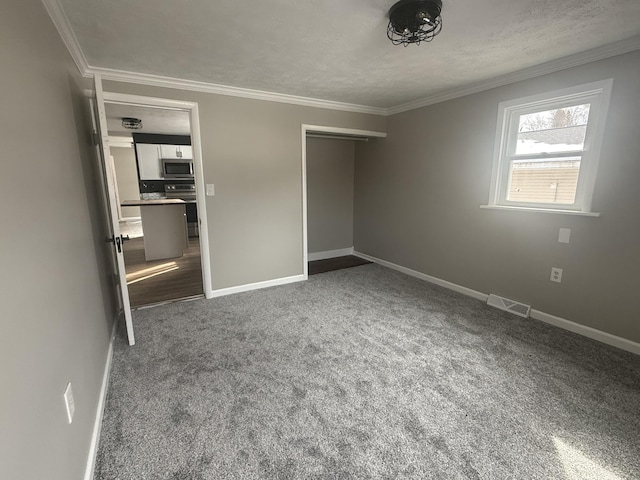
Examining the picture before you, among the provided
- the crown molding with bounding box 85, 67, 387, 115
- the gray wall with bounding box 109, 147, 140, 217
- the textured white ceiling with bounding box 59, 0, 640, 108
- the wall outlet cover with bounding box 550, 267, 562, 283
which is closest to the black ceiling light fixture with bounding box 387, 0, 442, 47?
the textured white ceiling with bounding box 59, 0, 640, 108

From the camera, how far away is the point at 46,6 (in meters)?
1.63

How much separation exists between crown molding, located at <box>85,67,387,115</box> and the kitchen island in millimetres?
2431

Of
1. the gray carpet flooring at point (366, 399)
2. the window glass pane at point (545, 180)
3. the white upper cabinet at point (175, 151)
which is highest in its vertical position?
the white upper cabinet at point (175, 151)

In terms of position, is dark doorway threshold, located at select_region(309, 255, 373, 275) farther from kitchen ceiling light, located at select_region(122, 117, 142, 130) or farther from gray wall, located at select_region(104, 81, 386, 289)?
kitchen ceiling light, located at select_region(122, 117, 142, 130)

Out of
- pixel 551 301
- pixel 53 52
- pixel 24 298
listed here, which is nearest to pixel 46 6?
pixel 53 52

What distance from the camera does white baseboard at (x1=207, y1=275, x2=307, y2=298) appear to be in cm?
358

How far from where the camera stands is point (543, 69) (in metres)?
2.71

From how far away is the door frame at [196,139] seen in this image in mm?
2871

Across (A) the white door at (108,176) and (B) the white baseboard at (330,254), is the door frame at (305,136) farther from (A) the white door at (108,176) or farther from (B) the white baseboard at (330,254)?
(A) the white door at (108,176)

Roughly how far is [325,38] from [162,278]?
366cm

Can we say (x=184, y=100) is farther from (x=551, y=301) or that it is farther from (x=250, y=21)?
(x=551, y=301)

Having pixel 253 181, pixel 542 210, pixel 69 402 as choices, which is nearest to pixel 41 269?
pixel 69 402

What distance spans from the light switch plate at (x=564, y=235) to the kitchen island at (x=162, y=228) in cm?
521

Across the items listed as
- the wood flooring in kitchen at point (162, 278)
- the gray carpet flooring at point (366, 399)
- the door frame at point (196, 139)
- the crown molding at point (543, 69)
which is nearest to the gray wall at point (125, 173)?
the wood flooring in kitchen at point (162, 278)
